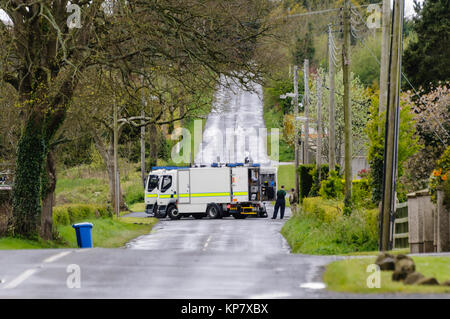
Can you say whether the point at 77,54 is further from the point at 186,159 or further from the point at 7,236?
the point at 186,159

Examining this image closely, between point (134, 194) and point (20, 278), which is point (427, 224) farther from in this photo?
point (134, 194)

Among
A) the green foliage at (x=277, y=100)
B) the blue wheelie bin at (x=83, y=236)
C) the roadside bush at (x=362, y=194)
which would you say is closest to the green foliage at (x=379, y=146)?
the roadside bush at (x=362, y=194)

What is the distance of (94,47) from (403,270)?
16.3 meters

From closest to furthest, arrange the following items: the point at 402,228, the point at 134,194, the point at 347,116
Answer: the point at 402,228 < the point at 347,116 < the point at 134,194

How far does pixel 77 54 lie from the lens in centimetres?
2550

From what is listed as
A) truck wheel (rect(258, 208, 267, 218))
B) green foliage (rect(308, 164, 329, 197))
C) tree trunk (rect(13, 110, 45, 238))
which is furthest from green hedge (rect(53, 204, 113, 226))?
green foliage (rect(308, 164, 329, 197))

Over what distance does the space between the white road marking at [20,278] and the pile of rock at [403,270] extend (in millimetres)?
5122

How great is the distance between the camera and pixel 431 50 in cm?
5125

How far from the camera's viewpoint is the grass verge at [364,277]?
10.4 metres

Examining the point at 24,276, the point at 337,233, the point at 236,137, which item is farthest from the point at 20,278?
the point at 236,137

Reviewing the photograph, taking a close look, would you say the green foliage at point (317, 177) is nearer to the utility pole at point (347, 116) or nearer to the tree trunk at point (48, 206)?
the utility pole at point (347, 116)

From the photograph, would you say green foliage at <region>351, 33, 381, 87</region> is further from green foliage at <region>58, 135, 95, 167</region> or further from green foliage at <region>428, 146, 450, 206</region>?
green foliage at <region>428, 146, 450, 206</region>

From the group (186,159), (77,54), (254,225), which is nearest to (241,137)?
(186,159)

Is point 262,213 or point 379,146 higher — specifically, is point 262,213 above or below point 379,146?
below
